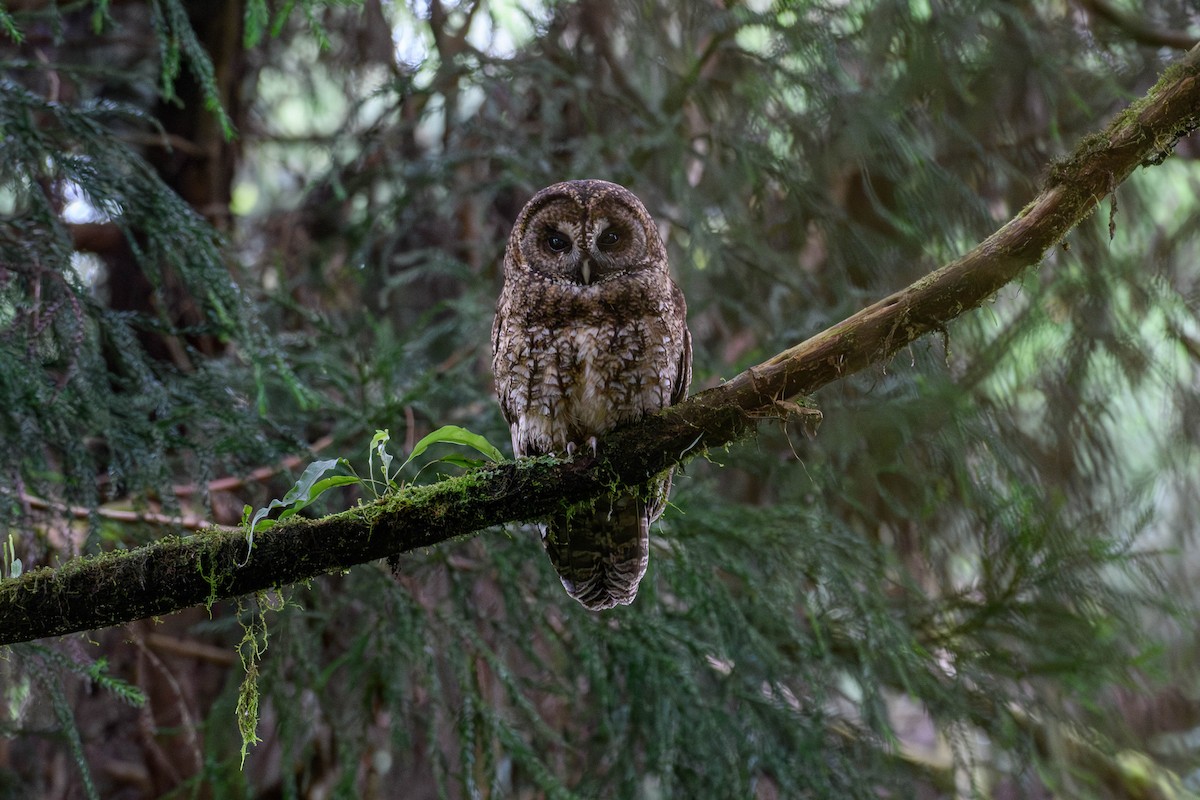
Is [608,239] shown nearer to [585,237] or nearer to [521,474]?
[585,237]

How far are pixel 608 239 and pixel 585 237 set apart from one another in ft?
0.33

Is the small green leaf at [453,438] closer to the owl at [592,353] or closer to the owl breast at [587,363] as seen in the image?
the owl at [592,353]

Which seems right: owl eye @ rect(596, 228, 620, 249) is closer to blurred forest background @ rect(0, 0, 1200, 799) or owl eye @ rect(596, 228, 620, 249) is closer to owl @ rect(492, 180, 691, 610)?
owl @ rect(492, 180, 691, 610)

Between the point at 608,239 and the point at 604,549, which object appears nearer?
the point at 604,549

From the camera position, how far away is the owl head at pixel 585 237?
10.3 feet

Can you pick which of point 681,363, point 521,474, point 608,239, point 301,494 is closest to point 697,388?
point 681,363

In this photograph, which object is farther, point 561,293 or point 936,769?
point 936,769

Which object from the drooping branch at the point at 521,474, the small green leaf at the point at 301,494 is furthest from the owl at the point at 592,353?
the small green leaf at the point at 301,494

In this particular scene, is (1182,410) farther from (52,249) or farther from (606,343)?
(52,249)

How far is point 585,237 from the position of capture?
315 centimetres

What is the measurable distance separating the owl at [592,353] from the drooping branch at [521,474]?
57cm

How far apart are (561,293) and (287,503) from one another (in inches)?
47.9

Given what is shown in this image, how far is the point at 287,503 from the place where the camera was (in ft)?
7.07

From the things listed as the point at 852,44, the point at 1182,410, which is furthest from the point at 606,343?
the point at 1182,410
